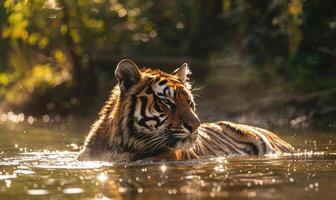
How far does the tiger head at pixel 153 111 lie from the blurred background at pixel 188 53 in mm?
5848

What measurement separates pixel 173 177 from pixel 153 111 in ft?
4.40

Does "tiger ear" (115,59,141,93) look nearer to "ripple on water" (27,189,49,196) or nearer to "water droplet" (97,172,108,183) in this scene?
"water droplet" (97,172,108,183)

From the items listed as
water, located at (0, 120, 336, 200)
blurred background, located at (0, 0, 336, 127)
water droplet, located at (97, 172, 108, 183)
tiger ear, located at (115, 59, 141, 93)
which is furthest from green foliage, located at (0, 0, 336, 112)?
water droplet, located at (97, 172, 108, 183)

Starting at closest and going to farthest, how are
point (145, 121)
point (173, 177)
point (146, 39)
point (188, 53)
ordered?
1. point (173, 177)
2. point (145, 121)
3. point (188, 53)
4. point (146, 39)

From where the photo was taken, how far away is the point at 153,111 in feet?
31.5

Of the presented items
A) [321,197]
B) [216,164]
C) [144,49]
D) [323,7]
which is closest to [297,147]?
[216,164]

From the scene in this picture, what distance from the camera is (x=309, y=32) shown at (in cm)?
1717

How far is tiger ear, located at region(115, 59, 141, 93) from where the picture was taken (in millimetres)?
9617

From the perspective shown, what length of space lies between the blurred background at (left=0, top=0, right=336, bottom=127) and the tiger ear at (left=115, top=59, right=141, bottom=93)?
19.5 feet

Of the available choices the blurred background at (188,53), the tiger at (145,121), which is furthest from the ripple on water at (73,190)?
the blurred background at (188,53)

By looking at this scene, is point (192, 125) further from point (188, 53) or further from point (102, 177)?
point (188, 53)

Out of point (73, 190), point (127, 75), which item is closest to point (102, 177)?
point (73, 190)

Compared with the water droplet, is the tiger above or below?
above

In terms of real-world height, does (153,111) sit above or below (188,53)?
below
